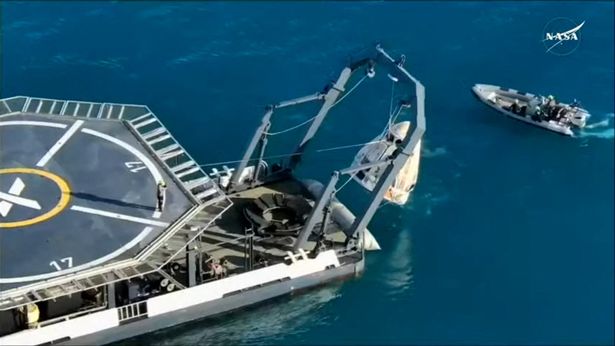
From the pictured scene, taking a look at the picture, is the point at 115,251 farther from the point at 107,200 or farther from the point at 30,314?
the point at 30,314

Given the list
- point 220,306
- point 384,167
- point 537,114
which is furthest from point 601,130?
point 220,306

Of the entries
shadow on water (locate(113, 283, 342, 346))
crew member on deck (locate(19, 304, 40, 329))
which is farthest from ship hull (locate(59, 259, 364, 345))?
crew member on deck (locate(19, 304, 40, 329))

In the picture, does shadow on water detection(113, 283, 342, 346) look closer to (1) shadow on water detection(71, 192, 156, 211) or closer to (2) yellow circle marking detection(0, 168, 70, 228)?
(1) shadow on water detection(71, 192, 156, 211)

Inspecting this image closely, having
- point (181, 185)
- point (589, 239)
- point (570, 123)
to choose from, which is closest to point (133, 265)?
point (181, 185)

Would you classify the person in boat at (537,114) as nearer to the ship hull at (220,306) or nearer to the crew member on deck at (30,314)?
the ship hull at (220,306)

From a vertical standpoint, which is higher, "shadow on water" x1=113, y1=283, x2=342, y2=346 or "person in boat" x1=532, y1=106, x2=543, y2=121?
"person in boat" x1=532, y1=106, x2=543, y2=121

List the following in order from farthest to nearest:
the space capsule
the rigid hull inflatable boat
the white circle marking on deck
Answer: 1. the rigid hull inflatable boat
2. the space capsule
3. the white circle marking on deck
